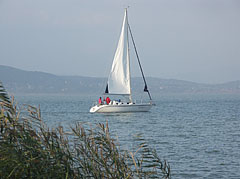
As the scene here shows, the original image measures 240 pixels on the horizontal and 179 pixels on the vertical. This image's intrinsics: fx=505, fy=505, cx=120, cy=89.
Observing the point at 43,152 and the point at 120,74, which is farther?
the point at 120,74

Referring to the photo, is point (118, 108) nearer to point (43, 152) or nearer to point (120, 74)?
point (120, 74)

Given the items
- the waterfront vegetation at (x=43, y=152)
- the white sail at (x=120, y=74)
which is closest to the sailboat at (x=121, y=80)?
the white sail at (x=120, y=74)

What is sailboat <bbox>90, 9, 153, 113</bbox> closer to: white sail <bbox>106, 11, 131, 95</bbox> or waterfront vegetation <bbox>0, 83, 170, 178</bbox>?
white sail <bbox>106, 11, 131, 95</bbox>

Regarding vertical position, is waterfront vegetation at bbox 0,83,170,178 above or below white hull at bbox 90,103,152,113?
above

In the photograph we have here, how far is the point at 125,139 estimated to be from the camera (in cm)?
2697

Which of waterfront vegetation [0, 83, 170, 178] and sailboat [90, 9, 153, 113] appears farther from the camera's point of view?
sailboat [90, 9, 153, 113]

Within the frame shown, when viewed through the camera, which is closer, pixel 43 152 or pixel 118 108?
pixel 43 152

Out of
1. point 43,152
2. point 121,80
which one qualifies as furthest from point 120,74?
point 43,152

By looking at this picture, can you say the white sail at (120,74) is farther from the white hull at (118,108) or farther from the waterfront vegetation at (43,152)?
the waterfront vegetation at (43,152)

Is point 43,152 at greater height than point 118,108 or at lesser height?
greater

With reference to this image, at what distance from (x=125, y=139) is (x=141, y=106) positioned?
20289 millimetres

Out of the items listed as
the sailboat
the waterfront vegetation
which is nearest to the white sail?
the sailboat

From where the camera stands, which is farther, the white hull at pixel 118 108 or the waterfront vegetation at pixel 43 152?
the white hull at pixel 118 108

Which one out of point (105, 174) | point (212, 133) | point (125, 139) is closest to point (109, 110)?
point (212, 133)
